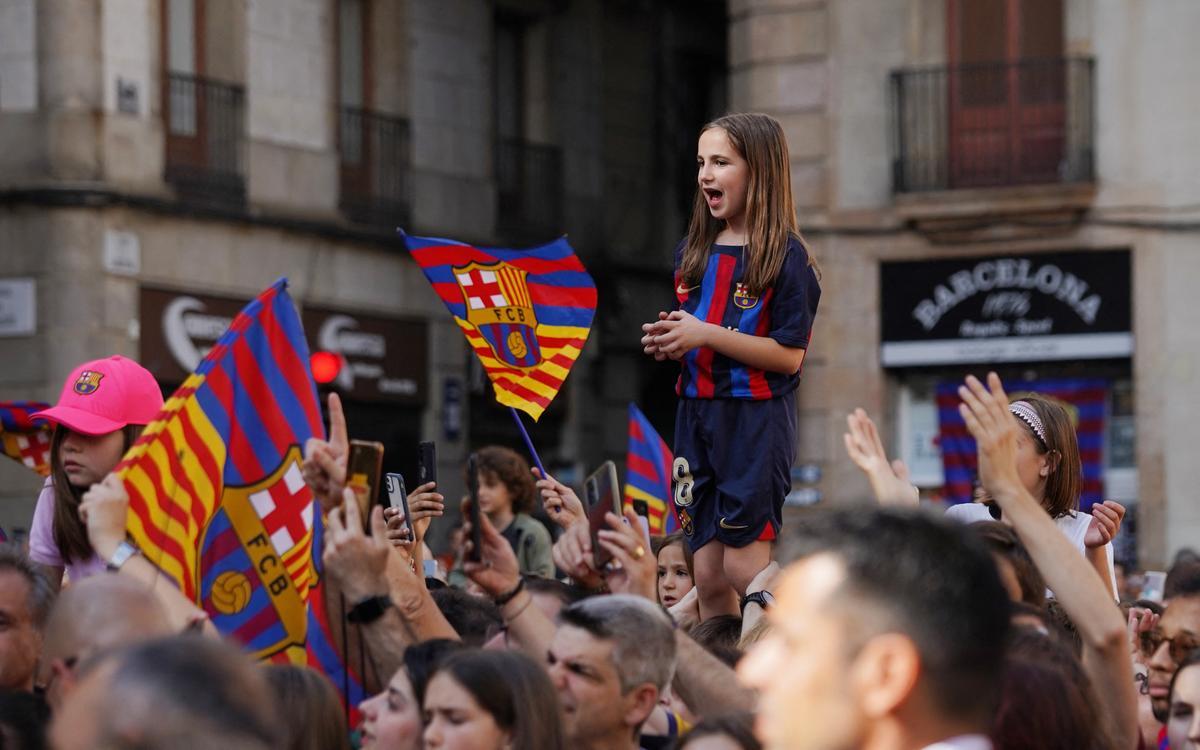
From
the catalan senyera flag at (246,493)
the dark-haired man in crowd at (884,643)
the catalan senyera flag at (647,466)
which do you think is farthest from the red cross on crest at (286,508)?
the catalan senyera flag at (647,466)

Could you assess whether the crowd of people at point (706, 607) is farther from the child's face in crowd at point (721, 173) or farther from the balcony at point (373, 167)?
the balcony at point (373, 167)

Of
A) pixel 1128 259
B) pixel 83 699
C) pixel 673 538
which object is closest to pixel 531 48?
pixel 1128 259

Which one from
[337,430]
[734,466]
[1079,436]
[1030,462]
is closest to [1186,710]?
[1030,462]

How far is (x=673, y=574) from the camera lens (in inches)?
352

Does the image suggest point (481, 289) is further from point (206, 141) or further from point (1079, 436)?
point (1079, 436)

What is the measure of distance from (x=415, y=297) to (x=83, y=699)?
20.9 m

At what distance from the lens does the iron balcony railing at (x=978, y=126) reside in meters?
21.5

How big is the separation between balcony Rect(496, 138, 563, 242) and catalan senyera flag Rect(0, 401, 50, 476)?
14.4 metres

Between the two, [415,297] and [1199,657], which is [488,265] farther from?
[415,297]

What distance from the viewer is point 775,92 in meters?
21.8

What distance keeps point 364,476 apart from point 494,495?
5.50 metres

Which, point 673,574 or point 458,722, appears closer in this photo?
point 458,722

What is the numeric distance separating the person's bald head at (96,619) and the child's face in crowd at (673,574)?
3.88 metres

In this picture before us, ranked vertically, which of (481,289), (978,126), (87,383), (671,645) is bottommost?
(671,645)
